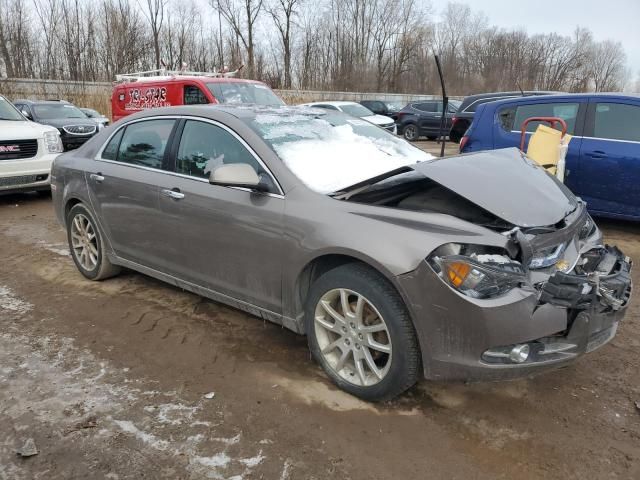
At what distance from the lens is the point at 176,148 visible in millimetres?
3738

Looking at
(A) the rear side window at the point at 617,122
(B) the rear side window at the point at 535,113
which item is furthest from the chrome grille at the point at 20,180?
(A) the rear side window at the point at 617,122

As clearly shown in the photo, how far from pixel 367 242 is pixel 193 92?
27.1 ft

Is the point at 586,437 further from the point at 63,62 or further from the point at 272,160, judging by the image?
the point at 63,62

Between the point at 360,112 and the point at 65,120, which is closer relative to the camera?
the point at 65,120

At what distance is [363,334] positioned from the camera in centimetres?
274

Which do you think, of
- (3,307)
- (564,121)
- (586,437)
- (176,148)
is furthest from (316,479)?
(564,121)

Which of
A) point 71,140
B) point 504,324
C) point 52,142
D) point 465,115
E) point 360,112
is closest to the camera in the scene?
point 504,324

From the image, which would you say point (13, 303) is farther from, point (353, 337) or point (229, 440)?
point (353, 337)

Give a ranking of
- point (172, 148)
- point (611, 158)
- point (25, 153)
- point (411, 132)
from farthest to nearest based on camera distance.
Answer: point (411, 132), point (25, 153), point (611, 158), point (172, 148)

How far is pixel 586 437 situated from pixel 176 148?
313 cm

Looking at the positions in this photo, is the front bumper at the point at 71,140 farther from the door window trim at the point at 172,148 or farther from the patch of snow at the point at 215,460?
the patch of snow at the point at 215,460

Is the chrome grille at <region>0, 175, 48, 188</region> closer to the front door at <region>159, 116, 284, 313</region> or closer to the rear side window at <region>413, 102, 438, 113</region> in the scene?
the front door at <region>159, 116, 284, 313</region>

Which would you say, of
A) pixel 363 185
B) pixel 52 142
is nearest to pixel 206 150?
pixel 363 185

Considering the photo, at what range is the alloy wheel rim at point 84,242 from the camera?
4645mm
